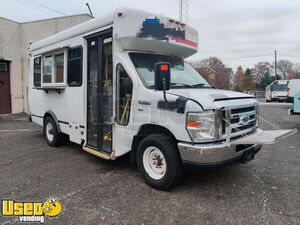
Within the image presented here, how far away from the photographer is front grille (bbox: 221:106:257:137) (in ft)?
12.1

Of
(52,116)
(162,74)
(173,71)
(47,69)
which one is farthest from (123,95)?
(47,69)

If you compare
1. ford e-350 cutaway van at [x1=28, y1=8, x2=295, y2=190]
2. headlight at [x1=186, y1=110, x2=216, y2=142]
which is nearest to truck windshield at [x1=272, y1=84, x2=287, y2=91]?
ford e-350 cutaway van at [x1=28, y1=8, x2=295, y2=190]

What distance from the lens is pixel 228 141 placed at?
145 inches

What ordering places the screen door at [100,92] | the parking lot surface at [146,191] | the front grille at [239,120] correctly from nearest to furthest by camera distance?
1. the parking lot surface at [146,191]
2. the front grille at [239,120]
3. the screen door at [100,92]

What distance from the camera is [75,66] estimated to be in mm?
5723

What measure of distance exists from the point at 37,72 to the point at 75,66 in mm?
2364

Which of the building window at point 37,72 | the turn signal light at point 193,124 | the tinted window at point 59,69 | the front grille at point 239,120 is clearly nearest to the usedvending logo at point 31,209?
the turn signal light at point 193,124

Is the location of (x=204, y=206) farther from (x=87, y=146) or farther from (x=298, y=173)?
(x=87, y=146)

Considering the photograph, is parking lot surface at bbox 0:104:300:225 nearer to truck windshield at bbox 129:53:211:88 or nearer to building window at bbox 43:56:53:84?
truck windshield at bbox 129:53:211:88

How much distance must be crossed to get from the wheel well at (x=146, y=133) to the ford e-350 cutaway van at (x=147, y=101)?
2cm

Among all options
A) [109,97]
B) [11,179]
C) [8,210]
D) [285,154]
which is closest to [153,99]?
[109,97]

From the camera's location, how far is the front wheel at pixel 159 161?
3.79m

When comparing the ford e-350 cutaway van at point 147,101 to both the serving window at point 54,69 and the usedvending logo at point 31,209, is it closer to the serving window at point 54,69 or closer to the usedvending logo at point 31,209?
the serving window at point 54,69

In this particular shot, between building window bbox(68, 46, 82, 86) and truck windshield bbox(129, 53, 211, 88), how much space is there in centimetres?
161
